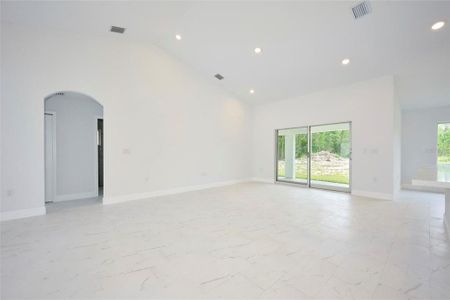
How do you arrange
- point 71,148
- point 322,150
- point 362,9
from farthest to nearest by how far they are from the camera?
point 322,150, point 71,148, point 362,9

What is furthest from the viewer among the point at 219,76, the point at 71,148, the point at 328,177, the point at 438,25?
the point at 328,177

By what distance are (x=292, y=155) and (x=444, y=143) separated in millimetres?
4666

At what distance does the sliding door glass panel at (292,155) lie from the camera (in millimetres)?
→ 7586

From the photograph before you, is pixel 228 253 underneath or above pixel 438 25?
underneath

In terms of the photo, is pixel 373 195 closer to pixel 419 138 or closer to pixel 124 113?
pixel 419 138

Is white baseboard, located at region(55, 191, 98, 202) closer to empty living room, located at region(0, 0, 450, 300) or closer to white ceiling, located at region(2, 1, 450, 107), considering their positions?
empty living room, located at region(0, 0, 450, 300)

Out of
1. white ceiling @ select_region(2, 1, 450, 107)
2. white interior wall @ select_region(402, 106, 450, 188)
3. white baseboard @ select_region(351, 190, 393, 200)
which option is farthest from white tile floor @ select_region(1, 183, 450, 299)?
white interior wall @ select_region(402, 106, 450, 188)

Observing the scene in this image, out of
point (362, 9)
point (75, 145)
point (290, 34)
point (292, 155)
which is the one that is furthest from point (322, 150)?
point (75, 145)

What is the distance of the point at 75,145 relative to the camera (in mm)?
5578

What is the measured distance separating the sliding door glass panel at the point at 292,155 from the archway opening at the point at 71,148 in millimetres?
6129

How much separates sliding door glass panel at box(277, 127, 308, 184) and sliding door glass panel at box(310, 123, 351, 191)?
359 millimetres

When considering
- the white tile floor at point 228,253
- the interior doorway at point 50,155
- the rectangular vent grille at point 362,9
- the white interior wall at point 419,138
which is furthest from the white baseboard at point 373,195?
the interior doorway at point 50,155

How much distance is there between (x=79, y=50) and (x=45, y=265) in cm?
435

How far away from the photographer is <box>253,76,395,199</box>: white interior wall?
5.41 meters
